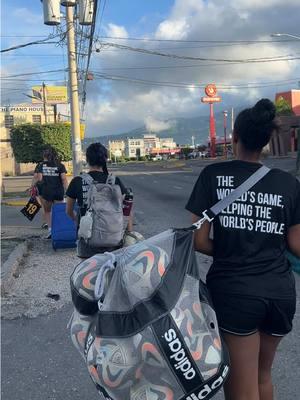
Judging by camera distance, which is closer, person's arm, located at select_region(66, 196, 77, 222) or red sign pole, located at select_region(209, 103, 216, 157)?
person's arm, located at select_region(66, 196, 77, 222)

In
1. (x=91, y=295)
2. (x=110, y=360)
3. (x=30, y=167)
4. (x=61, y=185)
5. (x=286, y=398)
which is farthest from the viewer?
(x=30, y=167)

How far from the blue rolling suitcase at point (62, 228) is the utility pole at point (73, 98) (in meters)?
6.13

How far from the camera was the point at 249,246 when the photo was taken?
2307 mm

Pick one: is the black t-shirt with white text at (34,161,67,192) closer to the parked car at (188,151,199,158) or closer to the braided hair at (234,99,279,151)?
the braided hair at (234,99,279,151)

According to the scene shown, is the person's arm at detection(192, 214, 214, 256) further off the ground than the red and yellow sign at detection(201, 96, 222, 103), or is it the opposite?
the red and yellow sign at detection(201, 96, 222, 103)

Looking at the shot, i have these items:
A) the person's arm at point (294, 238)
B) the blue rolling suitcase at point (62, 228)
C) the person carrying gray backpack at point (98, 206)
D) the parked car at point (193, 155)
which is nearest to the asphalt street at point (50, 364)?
the person carrying gray backpack at point (98, 206)

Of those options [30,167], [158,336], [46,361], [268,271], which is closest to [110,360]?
[158,336]

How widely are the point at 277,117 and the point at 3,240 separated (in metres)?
8.15

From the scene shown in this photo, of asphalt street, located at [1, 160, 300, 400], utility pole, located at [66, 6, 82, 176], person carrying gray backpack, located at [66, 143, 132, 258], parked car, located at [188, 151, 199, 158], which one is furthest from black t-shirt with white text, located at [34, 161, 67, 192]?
parked car, located at [188, 151, 199, 158]

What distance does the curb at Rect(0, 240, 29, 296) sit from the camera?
6.20 metres

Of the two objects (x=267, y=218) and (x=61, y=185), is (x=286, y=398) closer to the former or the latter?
(x=267, y=218)

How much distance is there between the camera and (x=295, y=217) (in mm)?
2379

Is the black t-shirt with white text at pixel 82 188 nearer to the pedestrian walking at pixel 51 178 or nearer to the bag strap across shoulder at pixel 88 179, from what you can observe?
the bag strap across shoulder at pixel 88 179

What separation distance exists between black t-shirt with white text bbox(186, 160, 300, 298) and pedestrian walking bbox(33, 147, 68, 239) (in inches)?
289
